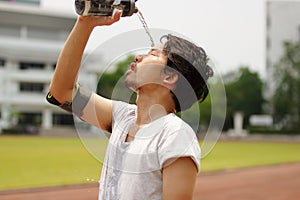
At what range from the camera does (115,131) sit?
4.87 feet

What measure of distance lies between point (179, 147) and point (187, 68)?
9.9 inches

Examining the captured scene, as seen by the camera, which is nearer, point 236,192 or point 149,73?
point 149,73

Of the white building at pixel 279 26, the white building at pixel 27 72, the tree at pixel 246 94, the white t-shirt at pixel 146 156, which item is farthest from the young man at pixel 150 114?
the white building at pixel 279 26

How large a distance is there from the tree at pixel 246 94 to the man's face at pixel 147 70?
48234 millimetres

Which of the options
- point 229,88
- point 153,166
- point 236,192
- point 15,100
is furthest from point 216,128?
point 229,88

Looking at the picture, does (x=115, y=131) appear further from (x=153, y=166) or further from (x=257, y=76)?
(x=257, y=76)

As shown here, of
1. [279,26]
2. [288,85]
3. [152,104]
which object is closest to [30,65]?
[288,85]

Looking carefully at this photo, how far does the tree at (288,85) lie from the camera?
148 feet

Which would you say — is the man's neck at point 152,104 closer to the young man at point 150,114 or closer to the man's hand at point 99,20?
the young man at point 150,114

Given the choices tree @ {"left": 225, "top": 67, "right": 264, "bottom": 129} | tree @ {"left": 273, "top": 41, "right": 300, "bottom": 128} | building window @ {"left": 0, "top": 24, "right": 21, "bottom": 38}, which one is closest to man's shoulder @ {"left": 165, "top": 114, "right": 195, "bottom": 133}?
tree @ {"left": 273, "top": 41, "right": 300, "bottom": 128}

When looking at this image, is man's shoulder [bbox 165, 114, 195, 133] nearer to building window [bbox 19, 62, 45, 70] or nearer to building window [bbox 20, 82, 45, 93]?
building window [bbox 20, 82, 45, 93]

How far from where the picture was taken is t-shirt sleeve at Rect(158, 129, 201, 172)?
1.28 m

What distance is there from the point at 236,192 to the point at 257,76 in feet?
154

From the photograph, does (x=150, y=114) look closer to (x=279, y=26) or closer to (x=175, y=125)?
(x=175, y=125)
